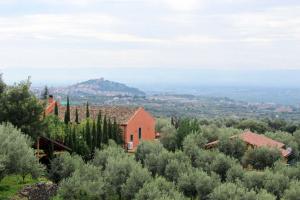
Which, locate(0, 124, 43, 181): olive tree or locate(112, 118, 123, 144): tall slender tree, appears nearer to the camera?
locate(0, 124, 43, 181): olive tree

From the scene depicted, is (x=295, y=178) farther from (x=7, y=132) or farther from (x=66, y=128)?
(x=7, y=132)

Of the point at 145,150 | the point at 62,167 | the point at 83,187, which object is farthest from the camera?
the point at 145,150

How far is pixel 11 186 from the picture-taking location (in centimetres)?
3195

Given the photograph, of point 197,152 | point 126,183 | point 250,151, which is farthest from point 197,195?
point 250,151

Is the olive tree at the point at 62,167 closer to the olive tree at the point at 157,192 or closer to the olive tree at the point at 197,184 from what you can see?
the olive tree at the point at 157,192

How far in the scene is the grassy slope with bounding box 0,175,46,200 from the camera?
29575 millimetres

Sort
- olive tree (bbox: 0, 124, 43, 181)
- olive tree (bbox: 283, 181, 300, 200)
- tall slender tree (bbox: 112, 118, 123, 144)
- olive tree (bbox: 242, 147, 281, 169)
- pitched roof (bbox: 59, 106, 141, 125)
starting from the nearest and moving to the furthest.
Result: olive tree (bbox: 0, 124, 43, 181), olive tree (bbox: 283, 181, 300, 200), olive tree (bbox: 242, 147, 281, 169), tall slender tree (bbox: 112, 118, 123, 144), pitched roof (bbox: 59, 106, 141, 125)

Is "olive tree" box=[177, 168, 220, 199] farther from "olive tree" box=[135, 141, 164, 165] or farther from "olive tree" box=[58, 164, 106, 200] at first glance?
"olive tree" box=[135, 141, 164, 165]

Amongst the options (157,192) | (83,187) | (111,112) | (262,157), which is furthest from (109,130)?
(157,192)

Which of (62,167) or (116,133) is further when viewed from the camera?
(116,133)

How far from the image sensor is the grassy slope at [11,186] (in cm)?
2958

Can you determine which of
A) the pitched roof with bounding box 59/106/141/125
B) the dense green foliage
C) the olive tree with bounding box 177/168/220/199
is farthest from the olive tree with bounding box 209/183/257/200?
the pitched roof with bounding box 59/106/141/125

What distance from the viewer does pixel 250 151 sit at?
180ft

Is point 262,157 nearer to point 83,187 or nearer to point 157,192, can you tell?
point 157,192
